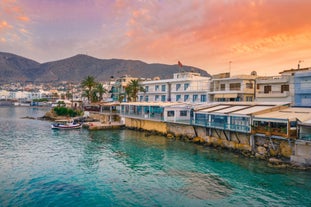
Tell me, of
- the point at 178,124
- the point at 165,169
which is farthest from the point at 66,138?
the point at 165,169

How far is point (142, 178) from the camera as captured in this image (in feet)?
77.9

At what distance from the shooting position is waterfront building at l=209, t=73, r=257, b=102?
157ft

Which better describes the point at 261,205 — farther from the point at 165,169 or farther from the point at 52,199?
the point at 52,199

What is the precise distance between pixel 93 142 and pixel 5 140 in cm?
1745

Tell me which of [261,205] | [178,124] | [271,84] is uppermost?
[271,84]

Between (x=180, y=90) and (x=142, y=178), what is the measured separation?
135 feet

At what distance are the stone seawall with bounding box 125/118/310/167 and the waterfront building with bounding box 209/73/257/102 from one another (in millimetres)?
12497

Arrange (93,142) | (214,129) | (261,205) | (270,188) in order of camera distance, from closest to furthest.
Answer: (261,205) < (270,188) < (214,129) < (93,142)

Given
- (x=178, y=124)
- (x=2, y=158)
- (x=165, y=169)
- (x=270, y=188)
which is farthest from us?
(x=178, y=124)

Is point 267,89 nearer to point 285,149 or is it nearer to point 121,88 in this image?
point 285,149

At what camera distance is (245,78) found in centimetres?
4778

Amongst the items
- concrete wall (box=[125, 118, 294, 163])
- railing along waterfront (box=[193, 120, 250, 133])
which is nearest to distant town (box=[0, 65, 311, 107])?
concrete wall (box=[125, 118, 294, 163])

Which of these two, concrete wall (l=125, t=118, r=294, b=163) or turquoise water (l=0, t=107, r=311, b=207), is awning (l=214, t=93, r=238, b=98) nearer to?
concrete wall (l=125, t=118, r=294, b=163)

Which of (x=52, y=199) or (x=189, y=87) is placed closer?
(x=52, y=199)
